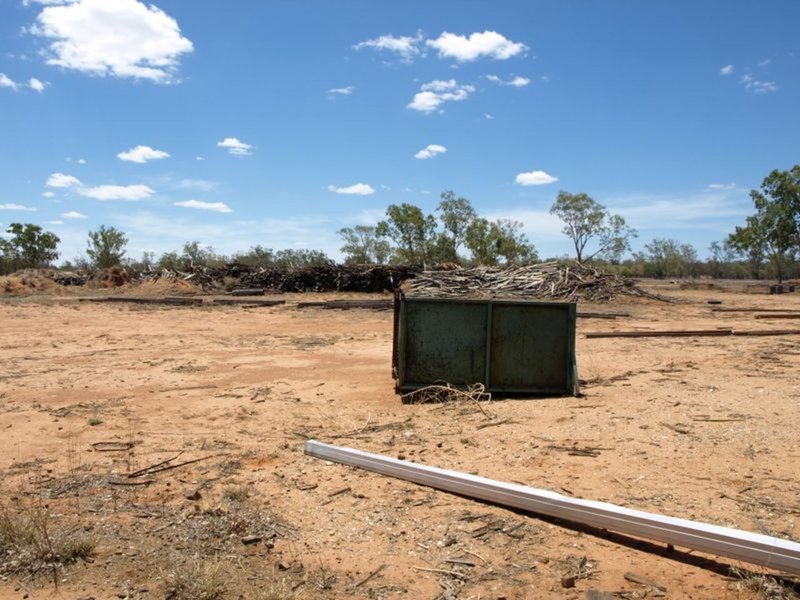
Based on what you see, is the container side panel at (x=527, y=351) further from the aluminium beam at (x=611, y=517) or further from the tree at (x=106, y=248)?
the tree at (x=106, y=248)

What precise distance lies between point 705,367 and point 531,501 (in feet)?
21.5

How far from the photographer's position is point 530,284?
2372 centimetres

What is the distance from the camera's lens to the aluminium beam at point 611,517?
116 inches

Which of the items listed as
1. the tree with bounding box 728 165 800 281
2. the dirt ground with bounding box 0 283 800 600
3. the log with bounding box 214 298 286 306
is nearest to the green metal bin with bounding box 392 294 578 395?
the dirt ground with bounding box 0 283 800 600

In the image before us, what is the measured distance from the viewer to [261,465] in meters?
4.91

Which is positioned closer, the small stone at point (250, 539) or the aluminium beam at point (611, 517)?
the aluminium beam at point (611, 517)

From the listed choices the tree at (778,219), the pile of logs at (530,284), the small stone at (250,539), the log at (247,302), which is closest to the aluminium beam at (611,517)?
the small stone at (250,539)

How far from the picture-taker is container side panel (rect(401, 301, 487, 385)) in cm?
745

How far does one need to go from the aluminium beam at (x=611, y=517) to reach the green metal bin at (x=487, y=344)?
9.19 ft

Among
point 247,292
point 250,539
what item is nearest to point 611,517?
point 250,539

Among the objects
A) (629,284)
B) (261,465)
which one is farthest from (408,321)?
(629,284)

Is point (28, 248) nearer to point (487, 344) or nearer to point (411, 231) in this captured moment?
point (411, 231)

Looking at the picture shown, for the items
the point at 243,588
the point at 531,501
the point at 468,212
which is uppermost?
the point at 468,212

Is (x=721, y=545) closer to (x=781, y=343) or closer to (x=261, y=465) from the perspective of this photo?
(x=261, y=465)
